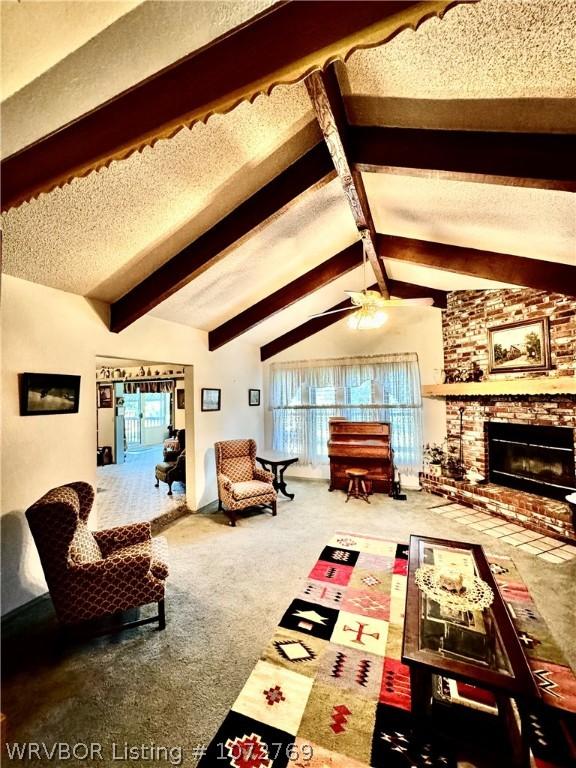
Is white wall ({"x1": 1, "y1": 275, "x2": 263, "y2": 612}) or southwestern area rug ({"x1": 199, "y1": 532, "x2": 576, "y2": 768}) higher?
white wall ({"x1": 1, "y1": 275, "x2": 263, "y2": 612})

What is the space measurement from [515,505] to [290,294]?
4.00 meters

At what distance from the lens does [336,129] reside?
1796 millimetres

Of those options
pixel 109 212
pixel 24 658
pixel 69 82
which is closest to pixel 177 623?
pixel 24 658

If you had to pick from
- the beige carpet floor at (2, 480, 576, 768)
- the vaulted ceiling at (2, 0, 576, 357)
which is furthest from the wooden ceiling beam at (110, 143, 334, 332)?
the beige carpet floor at (2, 480, 576, 768)

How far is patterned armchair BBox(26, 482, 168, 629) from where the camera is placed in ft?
6.33

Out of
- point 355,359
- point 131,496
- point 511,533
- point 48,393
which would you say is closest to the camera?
point 48,393

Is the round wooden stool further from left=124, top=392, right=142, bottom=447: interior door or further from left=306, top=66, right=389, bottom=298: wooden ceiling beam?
left=124, top=392, right=142, bottom=447: interior door

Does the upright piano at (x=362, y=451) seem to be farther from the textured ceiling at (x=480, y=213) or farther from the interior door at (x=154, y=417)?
the interior door at (x=154, y=417)

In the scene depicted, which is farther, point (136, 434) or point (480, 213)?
point (136, 434)

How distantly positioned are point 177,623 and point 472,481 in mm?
4325

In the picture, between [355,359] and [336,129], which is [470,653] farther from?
[355,359]

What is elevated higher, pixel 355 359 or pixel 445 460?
pixel 355 359

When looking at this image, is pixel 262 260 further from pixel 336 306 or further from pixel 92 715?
pixel 92 715

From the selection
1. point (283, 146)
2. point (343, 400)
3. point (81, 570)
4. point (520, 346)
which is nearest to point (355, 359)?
point (343, 400)
